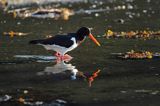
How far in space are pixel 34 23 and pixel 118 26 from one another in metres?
4.51

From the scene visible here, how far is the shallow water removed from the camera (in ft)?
49.9

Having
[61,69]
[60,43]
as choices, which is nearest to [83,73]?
[61,69]

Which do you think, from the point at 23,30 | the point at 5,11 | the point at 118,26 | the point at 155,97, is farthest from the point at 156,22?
the point at 155,97

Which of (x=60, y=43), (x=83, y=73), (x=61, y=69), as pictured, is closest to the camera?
(x=83, y=73)

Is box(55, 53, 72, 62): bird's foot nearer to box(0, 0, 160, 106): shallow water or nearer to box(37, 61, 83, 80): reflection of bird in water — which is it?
box(0, 0, 160, 106): shallow water

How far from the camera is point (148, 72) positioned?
18.3 m

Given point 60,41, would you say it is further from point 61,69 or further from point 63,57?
point 61,69

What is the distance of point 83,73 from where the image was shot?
59.9ft

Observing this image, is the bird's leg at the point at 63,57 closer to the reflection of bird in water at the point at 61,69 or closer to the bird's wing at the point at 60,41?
the bird's wing at the point at 60,41

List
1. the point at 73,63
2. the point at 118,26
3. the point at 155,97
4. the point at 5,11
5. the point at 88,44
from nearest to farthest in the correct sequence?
the point at 155,97 < the point at 73,63 < the point at 88,44 < the point at 118,26 < the point at 5,11

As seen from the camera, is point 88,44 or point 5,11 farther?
point 5,11

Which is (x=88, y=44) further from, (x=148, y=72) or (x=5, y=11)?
(x=5, y=11)

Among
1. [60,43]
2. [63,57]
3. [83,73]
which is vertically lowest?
[83,73]

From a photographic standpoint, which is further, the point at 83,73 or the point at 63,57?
the point at 63,57
